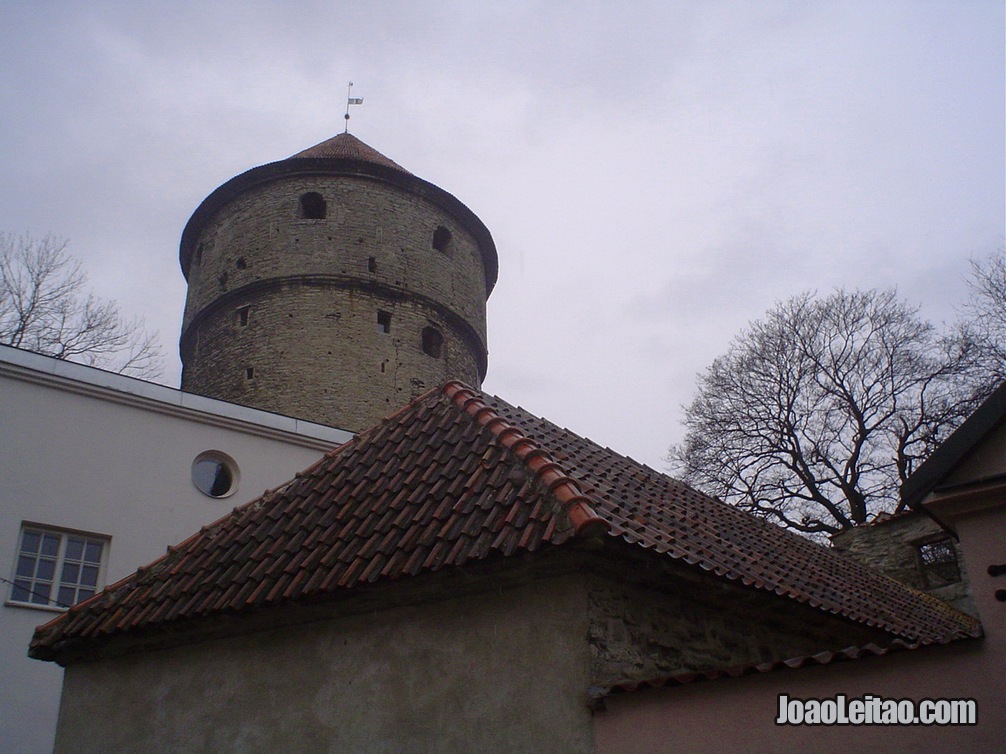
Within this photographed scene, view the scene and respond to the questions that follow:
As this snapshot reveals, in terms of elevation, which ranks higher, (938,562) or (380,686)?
(938,562)

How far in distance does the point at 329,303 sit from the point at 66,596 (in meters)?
9.02

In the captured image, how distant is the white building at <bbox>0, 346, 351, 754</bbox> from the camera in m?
10.8

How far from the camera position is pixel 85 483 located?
11.9 metres

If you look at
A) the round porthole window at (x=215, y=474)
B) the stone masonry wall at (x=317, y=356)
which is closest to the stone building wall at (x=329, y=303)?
the stone masonry wall at (x=317, y=356)

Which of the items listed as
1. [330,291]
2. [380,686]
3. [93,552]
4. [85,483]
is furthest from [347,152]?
[380,686]

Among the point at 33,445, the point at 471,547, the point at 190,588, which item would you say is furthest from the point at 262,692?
the point at 33,445

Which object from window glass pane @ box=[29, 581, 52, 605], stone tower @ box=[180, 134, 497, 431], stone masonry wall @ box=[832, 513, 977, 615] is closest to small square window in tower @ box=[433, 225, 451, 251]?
stone tower @ box=[180, 134, 497, 431]

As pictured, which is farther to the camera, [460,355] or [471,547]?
[460,355]

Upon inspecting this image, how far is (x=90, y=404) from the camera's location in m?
12.4

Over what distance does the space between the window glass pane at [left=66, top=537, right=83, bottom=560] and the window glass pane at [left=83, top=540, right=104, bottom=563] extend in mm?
77

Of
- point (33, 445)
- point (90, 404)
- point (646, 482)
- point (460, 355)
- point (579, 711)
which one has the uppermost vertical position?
point (460, 355)

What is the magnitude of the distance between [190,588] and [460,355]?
13.8 meters

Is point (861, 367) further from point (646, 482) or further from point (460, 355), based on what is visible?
point (646, 482)

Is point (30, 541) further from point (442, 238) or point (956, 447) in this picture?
point (442, 238)
